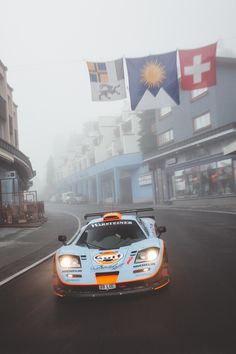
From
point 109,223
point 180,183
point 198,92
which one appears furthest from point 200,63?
point 180,183

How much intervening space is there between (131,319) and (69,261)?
5.28 feet

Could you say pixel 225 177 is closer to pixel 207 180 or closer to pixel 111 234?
pixel 207 180

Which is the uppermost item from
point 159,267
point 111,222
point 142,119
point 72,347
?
point 142,119

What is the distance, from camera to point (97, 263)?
5.82 meters

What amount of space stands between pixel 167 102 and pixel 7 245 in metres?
9.05

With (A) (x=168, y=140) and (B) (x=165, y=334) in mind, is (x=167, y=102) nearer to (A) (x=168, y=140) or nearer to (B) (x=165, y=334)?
(B) (x=165, y=334)

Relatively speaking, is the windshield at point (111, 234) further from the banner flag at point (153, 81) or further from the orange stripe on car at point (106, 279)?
the banner flag at point (153, 81)

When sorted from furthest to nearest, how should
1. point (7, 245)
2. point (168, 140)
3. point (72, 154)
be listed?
point (72, 154)
point (168, 140)
point (7, 245)

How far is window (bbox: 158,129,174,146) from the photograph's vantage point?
39.4m

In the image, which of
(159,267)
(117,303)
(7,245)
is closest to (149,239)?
(159,267)

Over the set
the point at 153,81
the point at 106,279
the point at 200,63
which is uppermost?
the point at 200,63

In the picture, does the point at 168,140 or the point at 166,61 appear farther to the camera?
the point at 168,140

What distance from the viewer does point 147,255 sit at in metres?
5.96

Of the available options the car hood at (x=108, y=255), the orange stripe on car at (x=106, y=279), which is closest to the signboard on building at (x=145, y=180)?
the car hood at (x=108, y=255)
